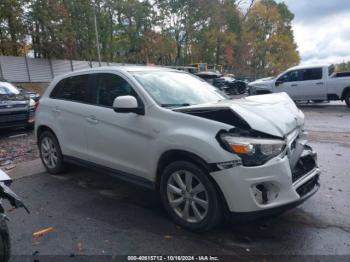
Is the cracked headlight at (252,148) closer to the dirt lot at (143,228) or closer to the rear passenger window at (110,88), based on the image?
the dirt lot at (143,228)

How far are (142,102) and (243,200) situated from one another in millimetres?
1633

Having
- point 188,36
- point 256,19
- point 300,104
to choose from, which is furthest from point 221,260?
point 256,19

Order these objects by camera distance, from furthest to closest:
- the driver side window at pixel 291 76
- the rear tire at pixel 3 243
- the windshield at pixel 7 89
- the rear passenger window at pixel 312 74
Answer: the driver side window at pixel 291 76 < the rear passenger window at pixel 312 74 < the windshield at pixel 7 89 < the rear tire at pixel 3 243

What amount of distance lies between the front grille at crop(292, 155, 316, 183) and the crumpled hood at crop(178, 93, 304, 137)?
38 centimetres

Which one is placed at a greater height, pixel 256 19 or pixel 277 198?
pixel 256 19

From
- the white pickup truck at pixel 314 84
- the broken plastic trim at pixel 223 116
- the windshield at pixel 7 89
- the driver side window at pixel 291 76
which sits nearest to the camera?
the broken plastic trim at pixel 223 116

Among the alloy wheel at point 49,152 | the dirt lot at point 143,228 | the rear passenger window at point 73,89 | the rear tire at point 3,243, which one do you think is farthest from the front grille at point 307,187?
the alloy wheel at point 49,152

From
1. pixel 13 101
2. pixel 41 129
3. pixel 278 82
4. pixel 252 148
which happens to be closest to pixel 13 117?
pixel 13 101

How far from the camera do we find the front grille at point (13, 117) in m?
8.83

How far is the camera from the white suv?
3166 mm

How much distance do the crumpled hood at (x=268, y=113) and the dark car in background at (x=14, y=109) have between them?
22.6 feet

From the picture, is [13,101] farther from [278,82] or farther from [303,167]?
[278,82]

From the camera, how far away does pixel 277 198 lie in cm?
319

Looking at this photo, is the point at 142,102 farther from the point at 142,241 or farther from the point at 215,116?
the point at 142,241
